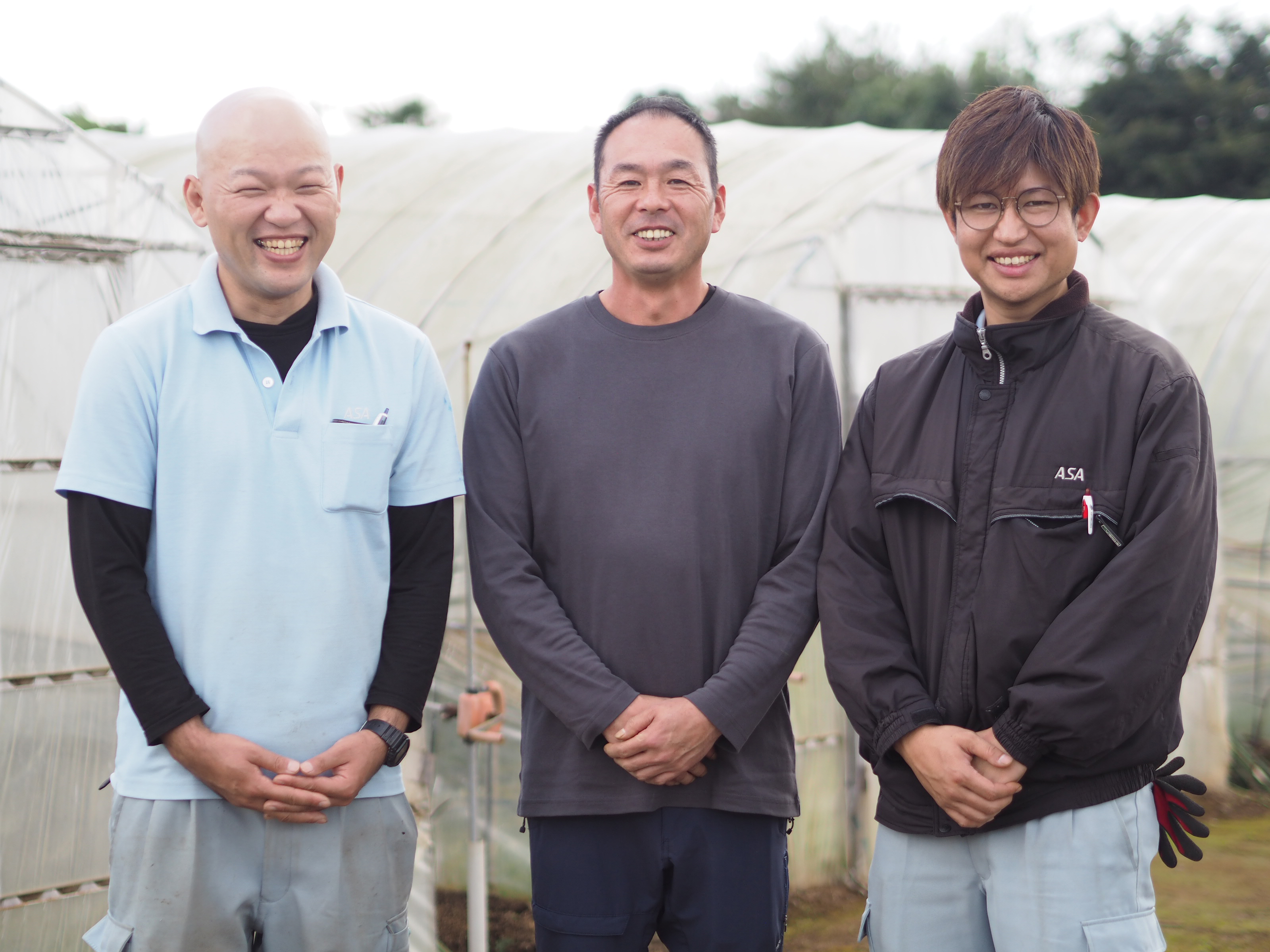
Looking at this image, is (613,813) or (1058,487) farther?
(613,813)

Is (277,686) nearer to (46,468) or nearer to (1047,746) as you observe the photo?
(1047,746)

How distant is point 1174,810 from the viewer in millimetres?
2350

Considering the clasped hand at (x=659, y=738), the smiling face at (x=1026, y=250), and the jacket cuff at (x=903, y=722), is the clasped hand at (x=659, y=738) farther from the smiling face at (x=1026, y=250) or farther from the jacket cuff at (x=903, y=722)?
the smiling face at (x=1026, y=250)

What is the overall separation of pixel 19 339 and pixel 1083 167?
3452 millimetres

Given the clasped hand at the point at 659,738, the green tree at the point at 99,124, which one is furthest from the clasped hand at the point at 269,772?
the green tree at the point at 99,124

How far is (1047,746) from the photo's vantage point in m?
2.26

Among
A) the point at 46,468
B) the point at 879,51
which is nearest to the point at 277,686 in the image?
the point at 46,468

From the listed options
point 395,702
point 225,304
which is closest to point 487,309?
point 225,304

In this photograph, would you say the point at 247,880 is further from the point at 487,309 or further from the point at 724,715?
the point at 487,309

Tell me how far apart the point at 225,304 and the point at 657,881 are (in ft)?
5.14

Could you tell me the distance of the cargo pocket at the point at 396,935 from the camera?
2.44 m

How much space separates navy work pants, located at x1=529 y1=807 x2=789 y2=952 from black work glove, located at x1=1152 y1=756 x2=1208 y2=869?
81cm

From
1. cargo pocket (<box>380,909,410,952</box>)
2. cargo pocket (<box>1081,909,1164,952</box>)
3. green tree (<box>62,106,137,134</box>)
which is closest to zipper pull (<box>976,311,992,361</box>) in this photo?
cargo pocket (<box>1081,909,1164,952</box>)

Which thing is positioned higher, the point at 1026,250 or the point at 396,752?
the point at 1026,250
